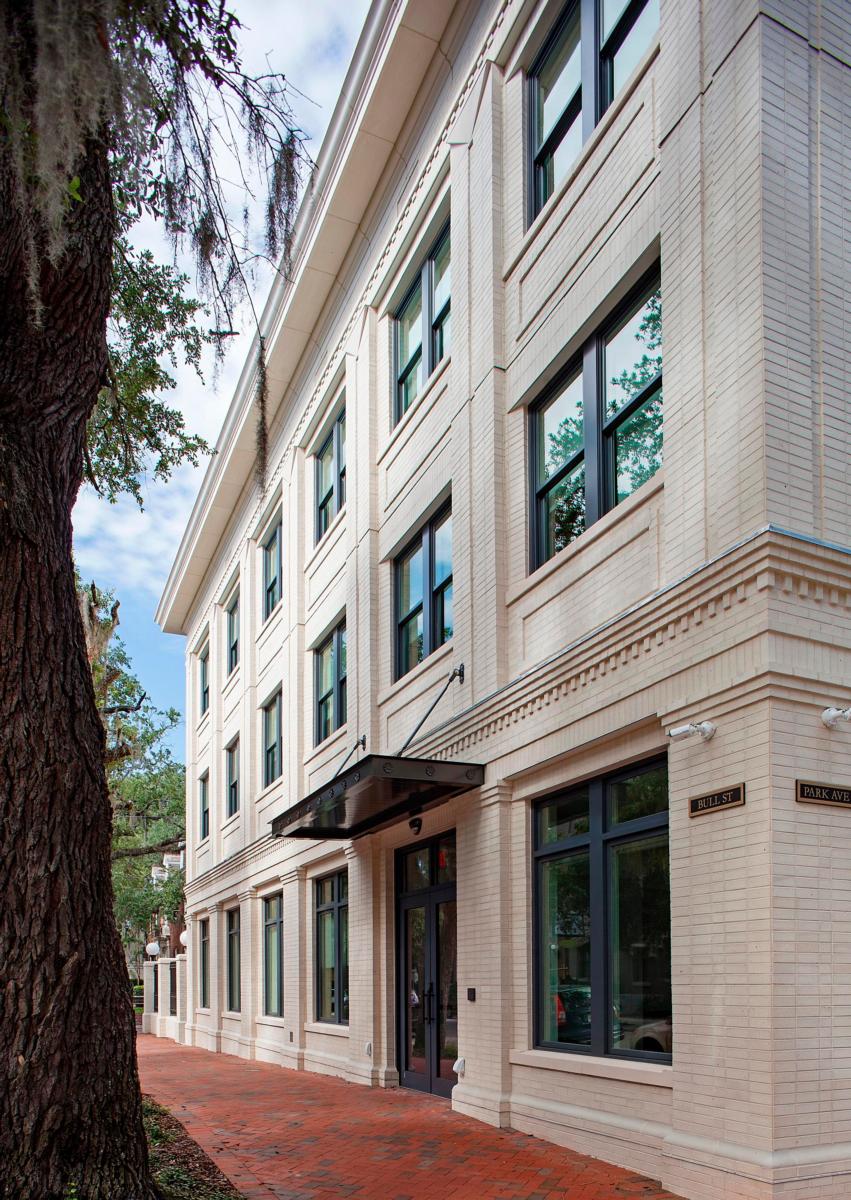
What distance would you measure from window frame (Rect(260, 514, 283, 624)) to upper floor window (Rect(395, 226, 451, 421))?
24.8ft

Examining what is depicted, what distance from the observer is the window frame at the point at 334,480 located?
61.0 ft

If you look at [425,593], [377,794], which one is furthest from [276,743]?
[377,794]

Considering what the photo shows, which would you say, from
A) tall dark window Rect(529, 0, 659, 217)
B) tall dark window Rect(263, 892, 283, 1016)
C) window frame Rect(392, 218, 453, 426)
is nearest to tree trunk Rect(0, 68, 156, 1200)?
tall dark window Rect(529, 0, 659, 217)

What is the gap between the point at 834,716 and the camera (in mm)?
7211

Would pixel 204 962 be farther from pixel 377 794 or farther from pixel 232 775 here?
pixel 377 794

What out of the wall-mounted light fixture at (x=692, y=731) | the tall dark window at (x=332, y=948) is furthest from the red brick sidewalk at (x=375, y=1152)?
the wall-mounted light fixture at (x=692, y=731)

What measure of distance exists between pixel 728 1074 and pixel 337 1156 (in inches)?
152

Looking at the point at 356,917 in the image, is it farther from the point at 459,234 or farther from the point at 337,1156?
the point at 459,234

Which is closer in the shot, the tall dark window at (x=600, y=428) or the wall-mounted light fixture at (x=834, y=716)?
the wall-mounted light fixture at (x=834, y=716)

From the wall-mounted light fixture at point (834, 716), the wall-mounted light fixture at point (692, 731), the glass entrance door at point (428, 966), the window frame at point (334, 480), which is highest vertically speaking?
the window frame at point (334, 480)

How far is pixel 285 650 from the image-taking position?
69.7 ft

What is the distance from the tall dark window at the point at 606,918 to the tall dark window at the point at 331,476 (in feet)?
30.6

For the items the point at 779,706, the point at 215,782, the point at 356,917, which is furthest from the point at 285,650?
the point at 779,706

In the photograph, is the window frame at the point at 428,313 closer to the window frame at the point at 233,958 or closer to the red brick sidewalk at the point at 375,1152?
the red brick sidewalk at the point at 375,1152
